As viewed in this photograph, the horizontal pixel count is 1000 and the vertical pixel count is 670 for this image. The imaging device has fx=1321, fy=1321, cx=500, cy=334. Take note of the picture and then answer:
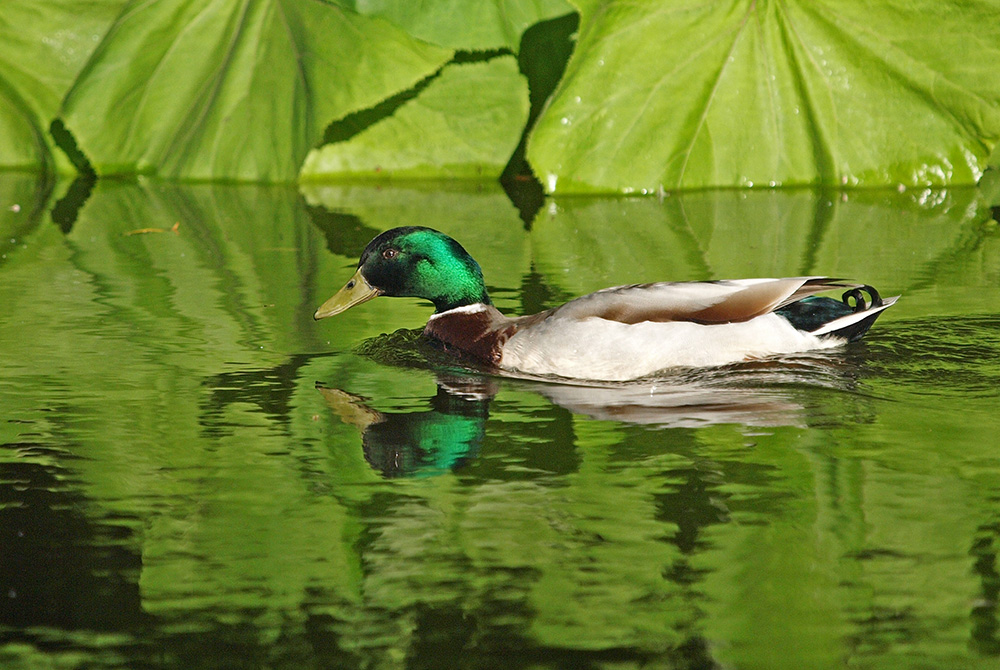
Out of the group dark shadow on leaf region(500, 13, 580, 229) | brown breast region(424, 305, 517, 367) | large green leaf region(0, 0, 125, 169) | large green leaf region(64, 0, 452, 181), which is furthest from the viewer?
large green leaf region(0, 0, 125, 169)

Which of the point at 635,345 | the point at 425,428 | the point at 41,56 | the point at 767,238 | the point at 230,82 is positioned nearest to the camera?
the point at 425,428

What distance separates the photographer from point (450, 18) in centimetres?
760

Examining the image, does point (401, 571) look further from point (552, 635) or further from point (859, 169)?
point (859, 169)

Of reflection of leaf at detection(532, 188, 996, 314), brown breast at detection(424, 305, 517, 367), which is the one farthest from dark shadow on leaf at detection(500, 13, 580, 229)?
brown breast at detection(424, 305, 517, 367)

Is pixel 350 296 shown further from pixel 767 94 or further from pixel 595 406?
pixel 767 94

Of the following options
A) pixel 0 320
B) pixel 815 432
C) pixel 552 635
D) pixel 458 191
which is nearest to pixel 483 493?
pixel 552 635

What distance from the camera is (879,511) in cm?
300

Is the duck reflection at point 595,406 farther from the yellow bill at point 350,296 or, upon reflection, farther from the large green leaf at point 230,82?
the large green leaf at point 230,82

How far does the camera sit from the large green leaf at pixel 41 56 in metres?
8.95

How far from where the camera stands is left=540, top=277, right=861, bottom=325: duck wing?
14.4 feet

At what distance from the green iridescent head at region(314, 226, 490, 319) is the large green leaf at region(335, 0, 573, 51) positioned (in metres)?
2.89

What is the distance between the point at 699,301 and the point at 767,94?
354cm

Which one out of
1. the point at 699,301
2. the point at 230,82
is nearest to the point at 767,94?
the point at 230,82

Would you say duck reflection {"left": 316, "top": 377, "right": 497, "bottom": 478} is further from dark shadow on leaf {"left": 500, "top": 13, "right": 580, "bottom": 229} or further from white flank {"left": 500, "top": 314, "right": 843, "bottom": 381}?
dark shadow on leaf {"left": 500, "top": 13, "right": 580, "bottom": 229}
